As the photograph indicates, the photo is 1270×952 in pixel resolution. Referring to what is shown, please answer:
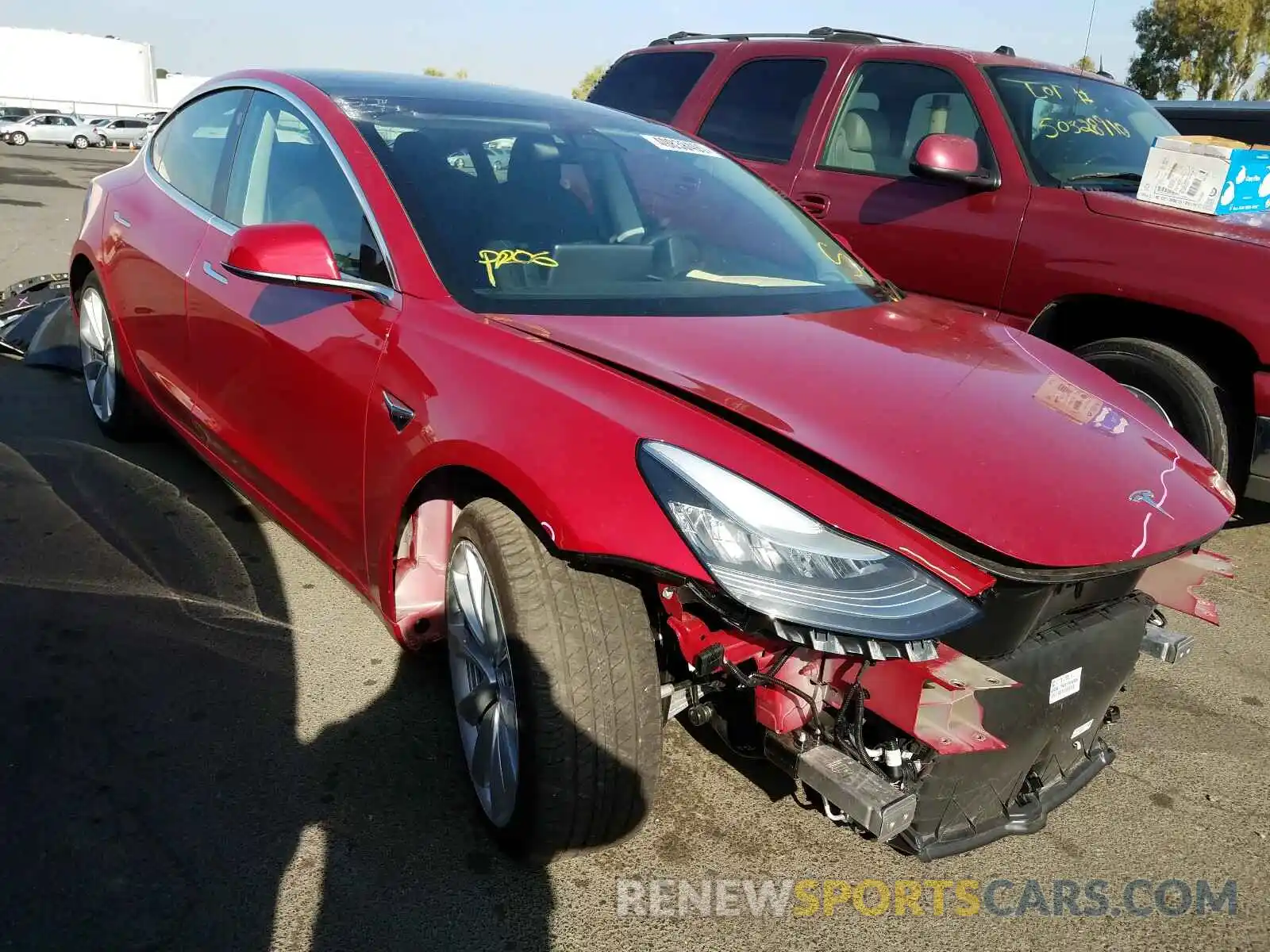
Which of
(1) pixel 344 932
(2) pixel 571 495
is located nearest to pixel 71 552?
(1) pixel 344 932

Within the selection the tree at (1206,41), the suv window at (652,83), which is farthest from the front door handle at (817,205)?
the tree at (1206,41)

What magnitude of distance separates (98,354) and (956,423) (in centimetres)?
397

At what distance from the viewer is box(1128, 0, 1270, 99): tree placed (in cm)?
2627

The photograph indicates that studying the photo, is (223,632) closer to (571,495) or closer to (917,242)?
(571,495)

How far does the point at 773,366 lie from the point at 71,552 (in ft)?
8.69

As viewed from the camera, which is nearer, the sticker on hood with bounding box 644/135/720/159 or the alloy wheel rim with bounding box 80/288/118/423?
the sticker on hood with bounding box 644/135/720/159

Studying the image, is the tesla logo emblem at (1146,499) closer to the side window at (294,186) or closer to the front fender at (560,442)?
the front fender at (560,442)

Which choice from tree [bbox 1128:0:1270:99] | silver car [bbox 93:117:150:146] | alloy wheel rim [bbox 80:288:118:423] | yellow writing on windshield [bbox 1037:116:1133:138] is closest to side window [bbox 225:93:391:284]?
alloy wheel rim [bbox 80:288:118:423]

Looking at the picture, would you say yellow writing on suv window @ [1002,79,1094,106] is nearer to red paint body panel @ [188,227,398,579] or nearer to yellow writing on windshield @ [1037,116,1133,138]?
yellow writing on windshield @ [1037,116,1133,138]

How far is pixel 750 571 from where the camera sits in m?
1.79

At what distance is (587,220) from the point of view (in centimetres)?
289

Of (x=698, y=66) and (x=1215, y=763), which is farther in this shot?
(x=698, y=66)

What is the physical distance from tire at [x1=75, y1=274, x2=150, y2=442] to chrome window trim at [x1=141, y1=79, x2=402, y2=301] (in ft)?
2.00

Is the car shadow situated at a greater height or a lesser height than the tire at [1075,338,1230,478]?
lesser
